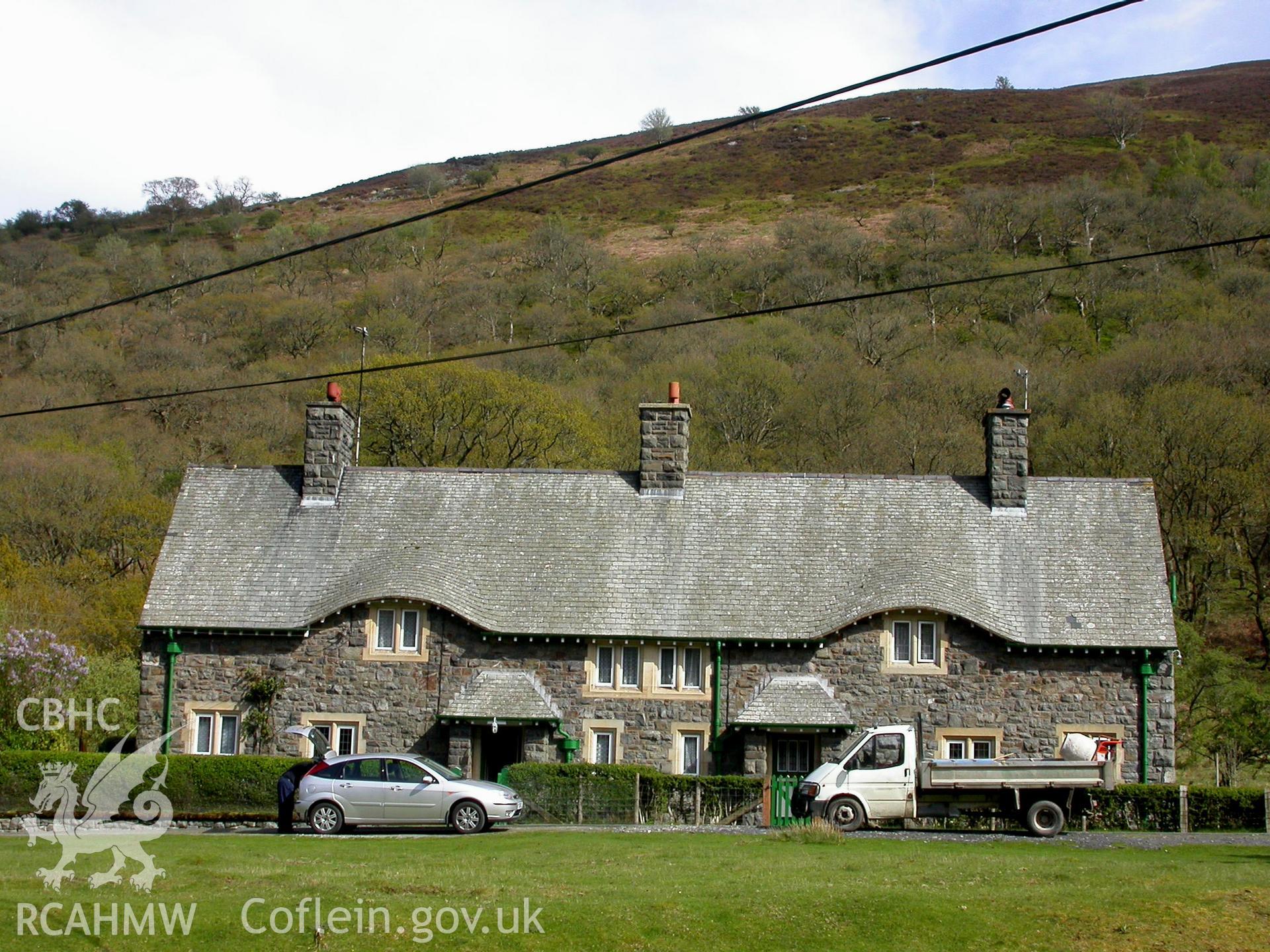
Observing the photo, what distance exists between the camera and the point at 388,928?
12.2 metres

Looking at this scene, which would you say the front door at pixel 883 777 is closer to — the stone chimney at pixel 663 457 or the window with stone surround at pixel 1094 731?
the window with stone surround at pixel 1094 731

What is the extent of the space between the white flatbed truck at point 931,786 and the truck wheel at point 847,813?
0.01 m

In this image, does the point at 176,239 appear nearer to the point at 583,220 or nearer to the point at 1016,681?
the point at 583,220

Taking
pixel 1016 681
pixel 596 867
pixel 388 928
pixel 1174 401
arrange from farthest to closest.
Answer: pixel 1174 401
pixel 1016 681
pixel 596 867
pixel 388 928

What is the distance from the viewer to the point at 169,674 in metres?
26.5

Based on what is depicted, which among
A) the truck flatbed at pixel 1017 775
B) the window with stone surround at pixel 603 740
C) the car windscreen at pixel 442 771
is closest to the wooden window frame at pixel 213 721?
the car windscreen at pixel 442 771

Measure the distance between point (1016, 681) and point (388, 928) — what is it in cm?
1662

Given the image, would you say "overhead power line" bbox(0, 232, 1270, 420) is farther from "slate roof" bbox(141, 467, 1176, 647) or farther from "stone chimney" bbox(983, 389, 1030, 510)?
"stone chimney" bbox(983, 389, 1030, 510)

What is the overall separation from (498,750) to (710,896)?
13207 millimetres

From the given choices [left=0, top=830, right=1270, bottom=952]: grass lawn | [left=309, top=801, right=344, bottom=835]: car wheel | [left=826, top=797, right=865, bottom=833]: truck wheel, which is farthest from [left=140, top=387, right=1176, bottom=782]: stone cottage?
[left=0, top=830, right=1270, bottom=952]: grass lawn

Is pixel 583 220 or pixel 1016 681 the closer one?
pixel 1016 681

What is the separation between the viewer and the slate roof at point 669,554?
26141 mm

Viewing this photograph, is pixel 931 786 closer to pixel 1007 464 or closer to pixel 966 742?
pixel 966 742

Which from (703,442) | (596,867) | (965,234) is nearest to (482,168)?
(965,234)
